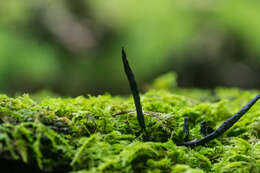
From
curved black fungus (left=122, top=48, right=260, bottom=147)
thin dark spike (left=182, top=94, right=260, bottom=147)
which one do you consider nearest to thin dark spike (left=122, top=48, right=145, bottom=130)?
curved black fungus (left=122, top=48, right=260, bottom=147)

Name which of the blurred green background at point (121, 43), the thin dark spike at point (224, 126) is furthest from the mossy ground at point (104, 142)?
the blurred green background at point (121, 43)

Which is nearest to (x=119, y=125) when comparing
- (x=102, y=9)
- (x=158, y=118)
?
(x=158, y=118)

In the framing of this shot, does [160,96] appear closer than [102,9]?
Yes

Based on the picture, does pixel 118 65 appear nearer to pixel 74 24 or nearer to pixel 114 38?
pixel 114 38

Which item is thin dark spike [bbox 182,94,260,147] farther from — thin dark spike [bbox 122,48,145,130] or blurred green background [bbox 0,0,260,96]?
blurred green background [bbox 0,0,260,96]

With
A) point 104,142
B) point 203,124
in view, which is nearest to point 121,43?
point 203,124
